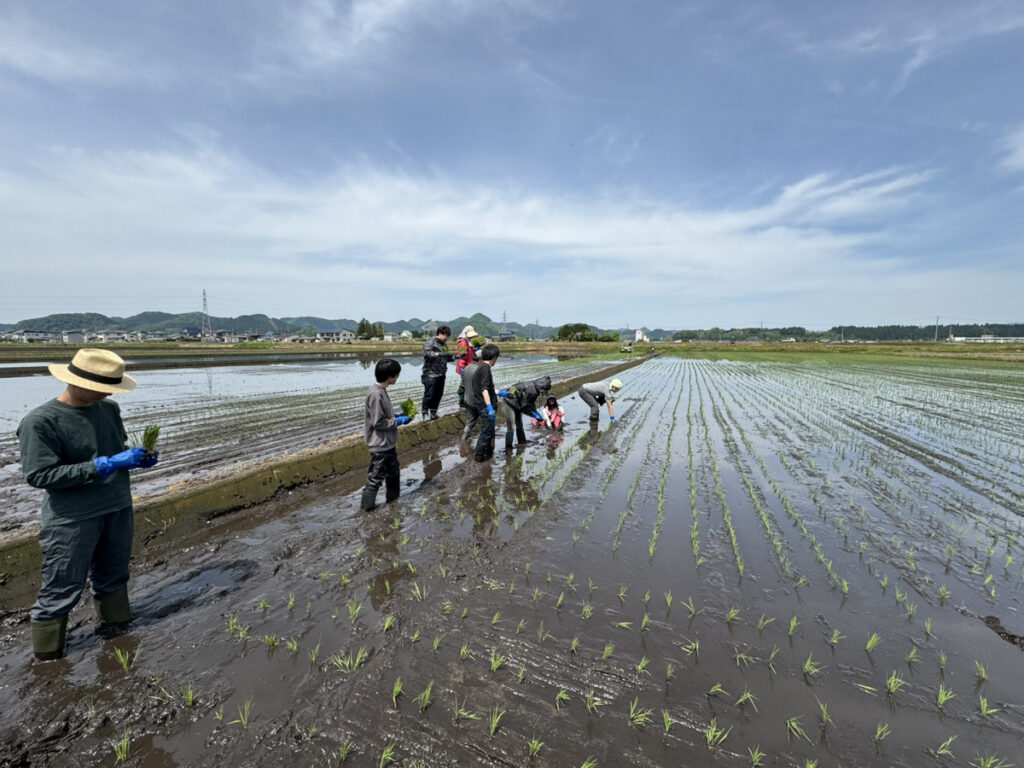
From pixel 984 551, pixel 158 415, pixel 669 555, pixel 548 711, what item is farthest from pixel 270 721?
pixel 158 415

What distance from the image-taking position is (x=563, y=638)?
3.01 meters

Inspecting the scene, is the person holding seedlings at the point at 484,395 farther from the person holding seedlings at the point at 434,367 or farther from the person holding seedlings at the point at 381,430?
the person holding seedlings at the point at 381,430

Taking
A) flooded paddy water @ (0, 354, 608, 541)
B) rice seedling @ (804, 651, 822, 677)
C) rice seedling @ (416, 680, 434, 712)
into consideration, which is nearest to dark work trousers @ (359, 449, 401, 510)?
flooded paddy water @ (0, 354, 608, 541)

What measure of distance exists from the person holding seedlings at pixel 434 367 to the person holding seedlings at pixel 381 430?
3.11m

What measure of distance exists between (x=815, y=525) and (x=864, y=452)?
428 centimetres

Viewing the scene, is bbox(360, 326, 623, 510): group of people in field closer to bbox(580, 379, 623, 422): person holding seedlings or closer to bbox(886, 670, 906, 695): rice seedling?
bbox(580, 379, 623, 422): person holding seedlings

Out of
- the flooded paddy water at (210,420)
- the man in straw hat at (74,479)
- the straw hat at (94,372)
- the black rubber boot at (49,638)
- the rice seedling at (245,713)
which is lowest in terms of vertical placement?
the flooded paddy water at (210,420)

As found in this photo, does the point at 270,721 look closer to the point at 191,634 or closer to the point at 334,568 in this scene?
the point at 191,634

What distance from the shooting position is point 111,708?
240 centimetres

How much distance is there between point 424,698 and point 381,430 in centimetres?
290

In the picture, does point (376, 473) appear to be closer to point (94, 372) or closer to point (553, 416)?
point (94, 372)

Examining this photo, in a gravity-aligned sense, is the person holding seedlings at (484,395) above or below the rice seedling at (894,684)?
above

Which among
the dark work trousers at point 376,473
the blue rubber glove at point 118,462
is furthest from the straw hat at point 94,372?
the dark work trousers at point 376,473

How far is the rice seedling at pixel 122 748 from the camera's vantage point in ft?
6.93
